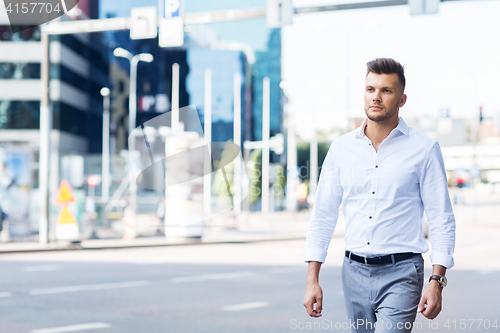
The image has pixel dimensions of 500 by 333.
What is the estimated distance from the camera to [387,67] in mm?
3113

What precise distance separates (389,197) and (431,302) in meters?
0.50

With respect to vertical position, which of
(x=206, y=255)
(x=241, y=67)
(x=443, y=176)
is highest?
(x=241, y=67)

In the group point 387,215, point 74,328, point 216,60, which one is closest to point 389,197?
point 387,215

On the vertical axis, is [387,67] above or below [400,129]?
above

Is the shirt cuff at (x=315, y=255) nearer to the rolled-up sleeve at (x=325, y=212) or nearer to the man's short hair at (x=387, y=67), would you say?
the rolled-up sleeve at (x=325, y=212)

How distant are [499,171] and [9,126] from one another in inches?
2958

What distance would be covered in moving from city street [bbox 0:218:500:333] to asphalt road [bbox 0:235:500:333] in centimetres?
1

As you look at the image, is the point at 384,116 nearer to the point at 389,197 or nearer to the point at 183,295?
the point at 389,197

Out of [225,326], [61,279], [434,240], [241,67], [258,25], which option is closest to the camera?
[434,240]

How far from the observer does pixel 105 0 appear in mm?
69188

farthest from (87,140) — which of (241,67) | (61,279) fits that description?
(61,279)

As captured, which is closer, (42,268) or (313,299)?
(313,299)

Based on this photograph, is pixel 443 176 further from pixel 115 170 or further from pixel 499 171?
pixel 499 171

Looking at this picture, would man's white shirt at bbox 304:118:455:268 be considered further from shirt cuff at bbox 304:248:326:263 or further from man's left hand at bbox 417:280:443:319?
man's left hand at bbox 417:280:443:319
